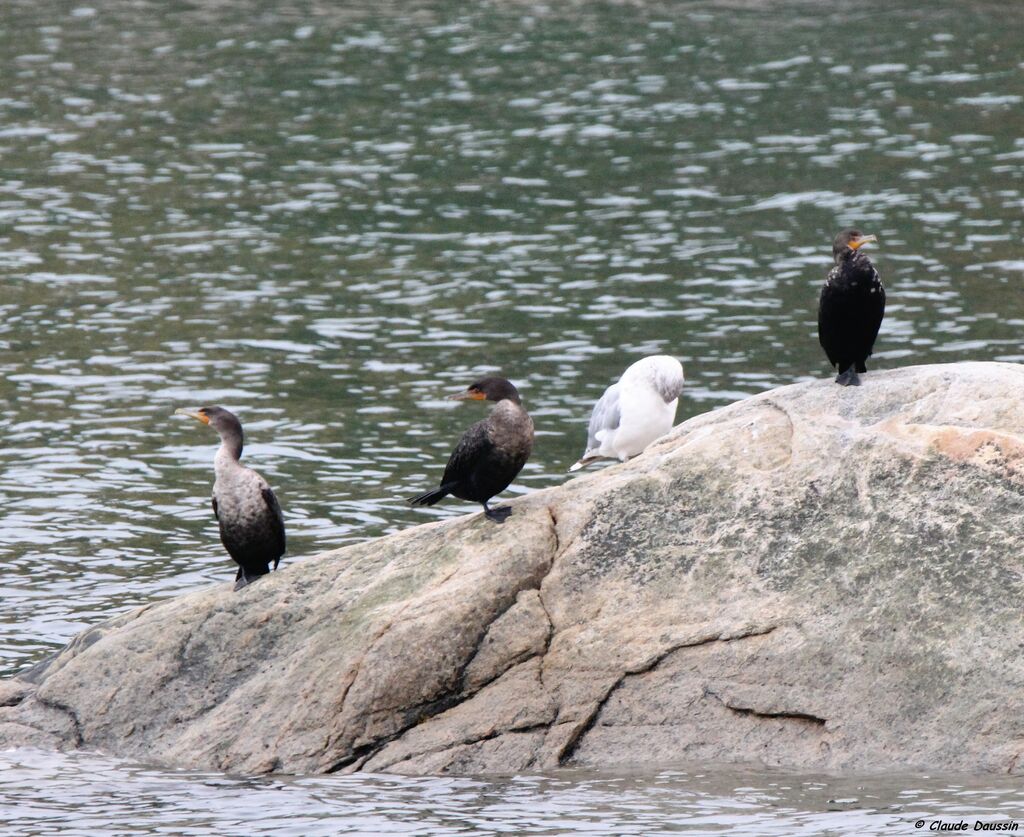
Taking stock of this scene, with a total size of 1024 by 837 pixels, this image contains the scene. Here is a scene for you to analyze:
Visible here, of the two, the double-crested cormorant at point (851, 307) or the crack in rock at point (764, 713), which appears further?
the double-crested cormorant at point (851, 307)

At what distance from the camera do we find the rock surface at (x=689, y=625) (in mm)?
Answer: 9734

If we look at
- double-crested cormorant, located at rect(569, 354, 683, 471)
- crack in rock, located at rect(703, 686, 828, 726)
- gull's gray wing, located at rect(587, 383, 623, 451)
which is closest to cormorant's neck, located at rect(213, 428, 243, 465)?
double-crested cormorant, located at rect(569, 354, 683, 471)

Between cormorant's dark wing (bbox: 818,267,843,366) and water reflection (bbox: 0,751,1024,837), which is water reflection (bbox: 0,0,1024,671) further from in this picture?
cormorant's dark wing (bbox: 818,267,843,366)

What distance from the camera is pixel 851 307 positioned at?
1078 cm

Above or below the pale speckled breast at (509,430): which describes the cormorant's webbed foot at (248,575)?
below

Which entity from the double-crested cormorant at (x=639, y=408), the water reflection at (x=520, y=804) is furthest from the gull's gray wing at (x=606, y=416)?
the water reflection at (x=520, y=804)

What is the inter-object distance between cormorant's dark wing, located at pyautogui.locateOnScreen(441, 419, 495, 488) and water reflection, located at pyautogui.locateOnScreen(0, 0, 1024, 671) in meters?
4.07

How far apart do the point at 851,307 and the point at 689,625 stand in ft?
7.34

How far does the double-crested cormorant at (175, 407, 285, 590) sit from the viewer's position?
37.0ft

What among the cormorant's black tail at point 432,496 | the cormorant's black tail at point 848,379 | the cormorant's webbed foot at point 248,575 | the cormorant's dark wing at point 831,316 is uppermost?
the cormorant's dark wing at point 831,316

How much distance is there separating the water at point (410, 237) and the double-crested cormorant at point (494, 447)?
72.2 inches

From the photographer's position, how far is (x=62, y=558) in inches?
602

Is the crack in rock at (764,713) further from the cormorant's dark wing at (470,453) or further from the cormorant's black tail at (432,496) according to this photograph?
the cormorant's black tail at (432,496)

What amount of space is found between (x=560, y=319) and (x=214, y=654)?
11.5 m
